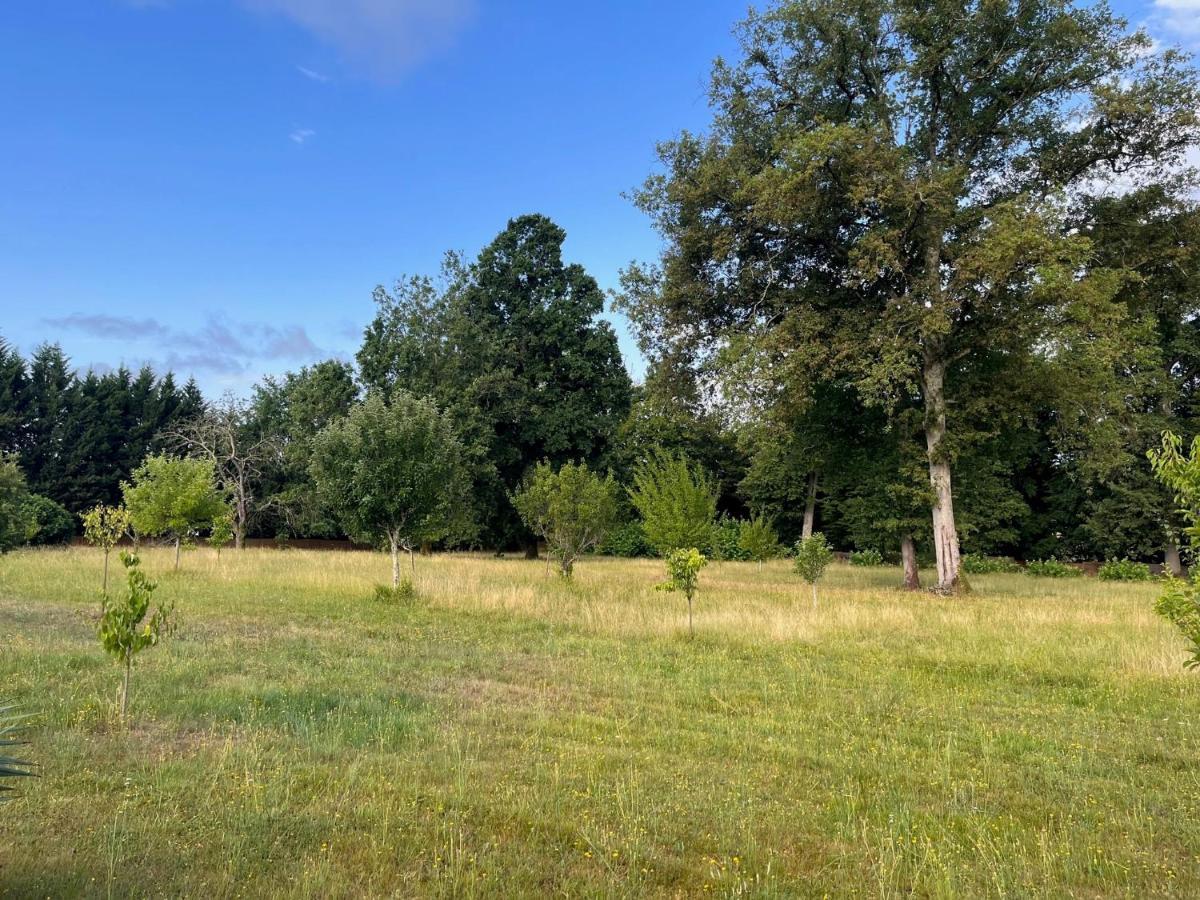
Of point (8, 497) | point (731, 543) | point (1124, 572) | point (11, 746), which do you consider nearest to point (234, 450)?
point (8, 497)

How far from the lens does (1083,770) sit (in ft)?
17.7

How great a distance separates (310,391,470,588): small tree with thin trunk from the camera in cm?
1641

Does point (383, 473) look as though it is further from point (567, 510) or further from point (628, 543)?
point (628, 543)

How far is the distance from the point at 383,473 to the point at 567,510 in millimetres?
6845

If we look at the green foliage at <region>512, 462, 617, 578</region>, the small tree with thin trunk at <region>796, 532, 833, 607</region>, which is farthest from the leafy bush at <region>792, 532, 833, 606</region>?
the green foliage at <region>512, 462, 617, 578</region>

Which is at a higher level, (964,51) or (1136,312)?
(964,51)

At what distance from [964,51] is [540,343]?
73.6 ft

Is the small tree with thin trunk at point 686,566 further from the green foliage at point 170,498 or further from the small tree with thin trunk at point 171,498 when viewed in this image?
the green foliage at point 170,498

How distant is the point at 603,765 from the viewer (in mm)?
5148

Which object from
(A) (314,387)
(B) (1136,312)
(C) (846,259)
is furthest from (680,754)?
(A) (314,387)

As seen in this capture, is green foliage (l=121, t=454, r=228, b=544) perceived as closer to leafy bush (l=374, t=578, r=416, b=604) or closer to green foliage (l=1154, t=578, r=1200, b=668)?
leafy bush (l=374, t=578, r=416, b=604)

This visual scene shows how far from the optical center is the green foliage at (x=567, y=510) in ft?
71.5

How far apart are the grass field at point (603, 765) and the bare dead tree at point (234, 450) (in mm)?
28763

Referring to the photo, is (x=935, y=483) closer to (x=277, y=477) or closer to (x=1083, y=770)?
(x=1083, y=770)
